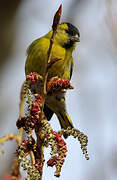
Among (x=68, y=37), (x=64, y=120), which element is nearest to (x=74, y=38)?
(x=68, y=37)

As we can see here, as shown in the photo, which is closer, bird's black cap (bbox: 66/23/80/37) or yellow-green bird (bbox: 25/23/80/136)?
yellow-green bird (bbox: 25/23/80/136)

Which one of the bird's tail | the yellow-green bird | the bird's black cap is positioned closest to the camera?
the yellow-green bird

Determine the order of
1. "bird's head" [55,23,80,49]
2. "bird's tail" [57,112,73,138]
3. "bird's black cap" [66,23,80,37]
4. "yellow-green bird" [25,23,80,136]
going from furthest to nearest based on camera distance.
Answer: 1. "bird's black cap" [66,23,80,37]
2. "bird's head" [55,23,80,49]
3. "bird's tail" [57,112,73,138]
4. "yellow-green bird" [25,23,80,136]

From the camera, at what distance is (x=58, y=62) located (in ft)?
8.18

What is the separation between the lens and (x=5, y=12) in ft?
10.9

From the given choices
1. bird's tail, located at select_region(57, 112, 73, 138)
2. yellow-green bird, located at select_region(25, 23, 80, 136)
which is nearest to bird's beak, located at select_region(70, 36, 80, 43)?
yellow-green bird, located at select_region(25, 23, 80, 136)

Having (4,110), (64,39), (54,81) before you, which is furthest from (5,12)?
(54,81)

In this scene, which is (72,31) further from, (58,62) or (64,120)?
(64,120)

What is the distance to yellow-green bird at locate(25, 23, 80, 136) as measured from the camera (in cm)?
245

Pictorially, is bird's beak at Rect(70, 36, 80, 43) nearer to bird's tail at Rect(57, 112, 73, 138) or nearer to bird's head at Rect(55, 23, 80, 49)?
bird's head at Rect(55, 23, 80, 49)

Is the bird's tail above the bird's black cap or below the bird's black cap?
below

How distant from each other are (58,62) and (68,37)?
1.84ft

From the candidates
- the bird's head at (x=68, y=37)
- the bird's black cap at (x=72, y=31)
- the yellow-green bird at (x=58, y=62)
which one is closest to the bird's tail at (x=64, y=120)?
the yellow-green bird at (x=58, y=62)

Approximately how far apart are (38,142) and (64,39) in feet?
6.93
